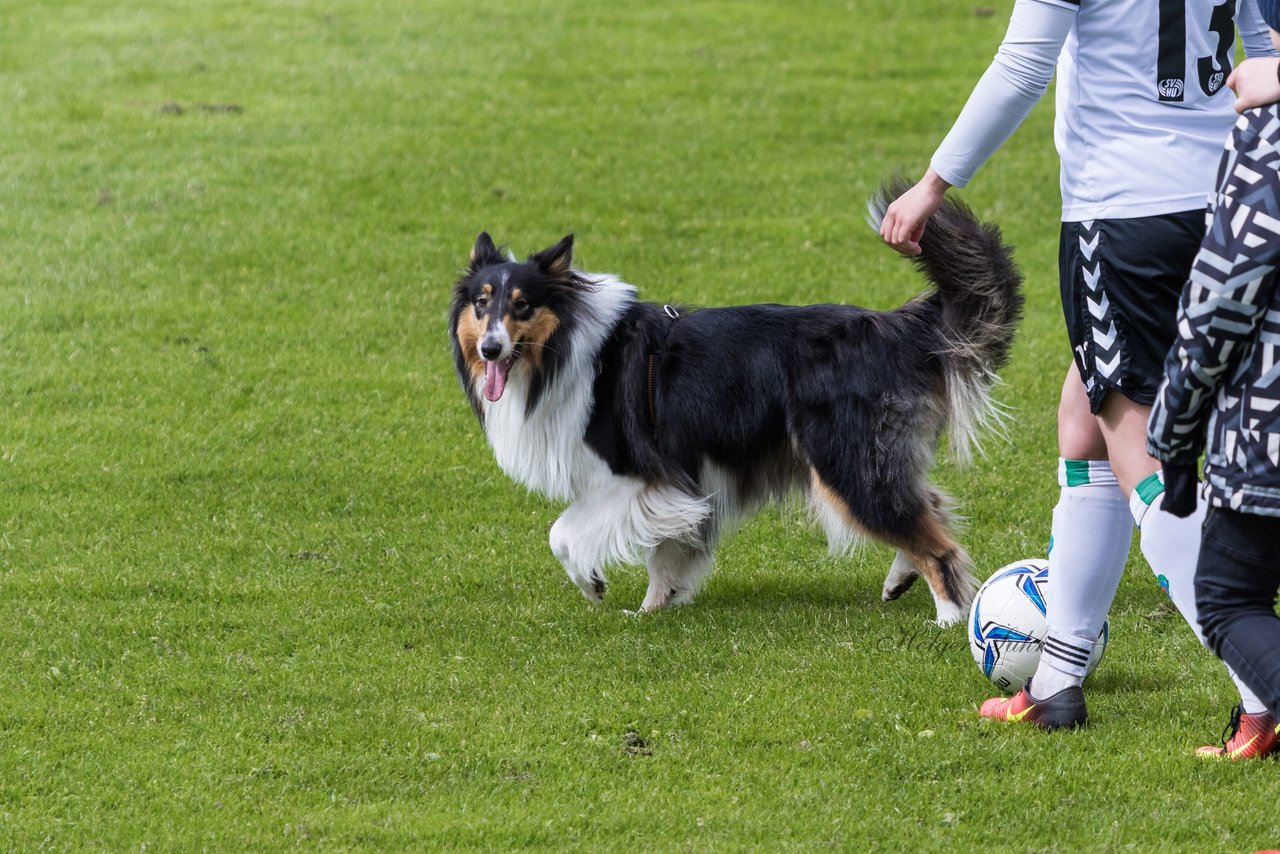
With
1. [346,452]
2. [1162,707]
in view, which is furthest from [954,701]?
[346,452]

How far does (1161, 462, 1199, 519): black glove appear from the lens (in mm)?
3375

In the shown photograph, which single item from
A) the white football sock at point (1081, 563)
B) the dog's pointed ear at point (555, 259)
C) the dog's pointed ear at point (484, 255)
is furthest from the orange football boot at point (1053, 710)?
the dog's pointed ear at point (484, 255)

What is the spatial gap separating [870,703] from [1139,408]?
1492 mm

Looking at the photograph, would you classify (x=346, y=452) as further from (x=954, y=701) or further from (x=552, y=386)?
(x=954, y=701)

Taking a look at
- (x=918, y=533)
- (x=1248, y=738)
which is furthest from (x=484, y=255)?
(x=1248, y=738)

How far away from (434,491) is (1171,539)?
4.48m

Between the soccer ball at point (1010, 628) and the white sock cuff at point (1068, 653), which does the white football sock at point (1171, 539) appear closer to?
the white sock cuff at point (1068, 653)

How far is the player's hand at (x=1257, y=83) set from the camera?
3061 millimetres

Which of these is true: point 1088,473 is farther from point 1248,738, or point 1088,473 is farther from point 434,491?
point 434,491

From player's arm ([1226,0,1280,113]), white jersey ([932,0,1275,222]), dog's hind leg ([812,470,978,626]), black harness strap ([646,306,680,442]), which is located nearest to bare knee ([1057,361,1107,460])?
white jersey ([932,0,1275,222])

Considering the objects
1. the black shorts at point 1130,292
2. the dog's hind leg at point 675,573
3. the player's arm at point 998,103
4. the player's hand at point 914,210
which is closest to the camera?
the black shorts at point 1130,292

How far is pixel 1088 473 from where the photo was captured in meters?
4.23

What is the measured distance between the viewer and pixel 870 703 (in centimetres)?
488

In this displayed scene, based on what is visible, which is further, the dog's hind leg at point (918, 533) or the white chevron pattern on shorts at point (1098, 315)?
the dog's hind leg at point (918, 533)
